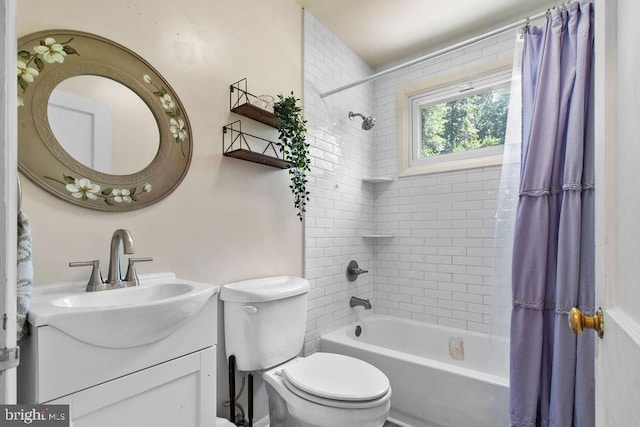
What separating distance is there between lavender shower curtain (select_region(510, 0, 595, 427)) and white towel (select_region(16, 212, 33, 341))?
6.14ft

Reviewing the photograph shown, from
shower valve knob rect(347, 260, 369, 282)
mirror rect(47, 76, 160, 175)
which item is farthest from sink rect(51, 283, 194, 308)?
shower valve knob rect(347, 260, 369, 282)

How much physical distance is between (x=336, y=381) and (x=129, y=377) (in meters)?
0.84

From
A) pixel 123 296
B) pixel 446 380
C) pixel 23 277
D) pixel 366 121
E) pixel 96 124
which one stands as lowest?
pixel 446 380

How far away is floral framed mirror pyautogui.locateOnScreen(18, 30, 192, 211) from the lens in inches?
41.6

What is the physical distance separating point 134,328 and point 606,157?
1.20 meters

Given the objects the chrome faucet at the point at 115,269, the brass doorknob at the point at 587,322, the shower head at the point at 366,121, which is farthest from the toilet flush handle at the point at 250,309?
the shower head at the point at 366,121

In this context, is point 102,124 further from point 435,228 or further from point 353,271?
point 435,228

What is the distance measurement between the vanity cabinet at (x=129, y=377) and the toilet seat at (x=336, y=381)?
1.28ft

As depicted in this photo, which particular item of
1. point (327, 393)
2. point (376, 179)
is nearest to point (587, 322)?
point (327, 393)

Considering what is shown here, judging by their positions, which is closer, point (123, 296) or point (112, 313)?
point (112, 313)

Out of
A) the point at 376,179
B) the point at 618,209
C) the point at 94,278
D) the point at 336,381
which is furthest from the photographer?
the point at 376,179

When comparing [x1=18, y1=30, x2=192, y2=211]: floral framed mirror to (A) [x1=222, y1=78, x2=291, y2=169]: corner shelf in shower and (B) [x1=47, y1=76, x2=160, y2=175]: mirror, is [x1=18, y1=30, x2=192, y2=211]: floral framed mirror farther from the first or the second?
(A) [x1=222, y1=78, x2=291, y2=169]: corner shelf in shower

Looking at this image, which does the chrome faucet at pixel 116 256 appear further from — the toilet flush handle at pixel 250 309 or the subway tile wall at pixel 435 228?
the subway tile wall at pixel 435 228

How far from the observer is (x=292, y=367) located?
5.00 ft
